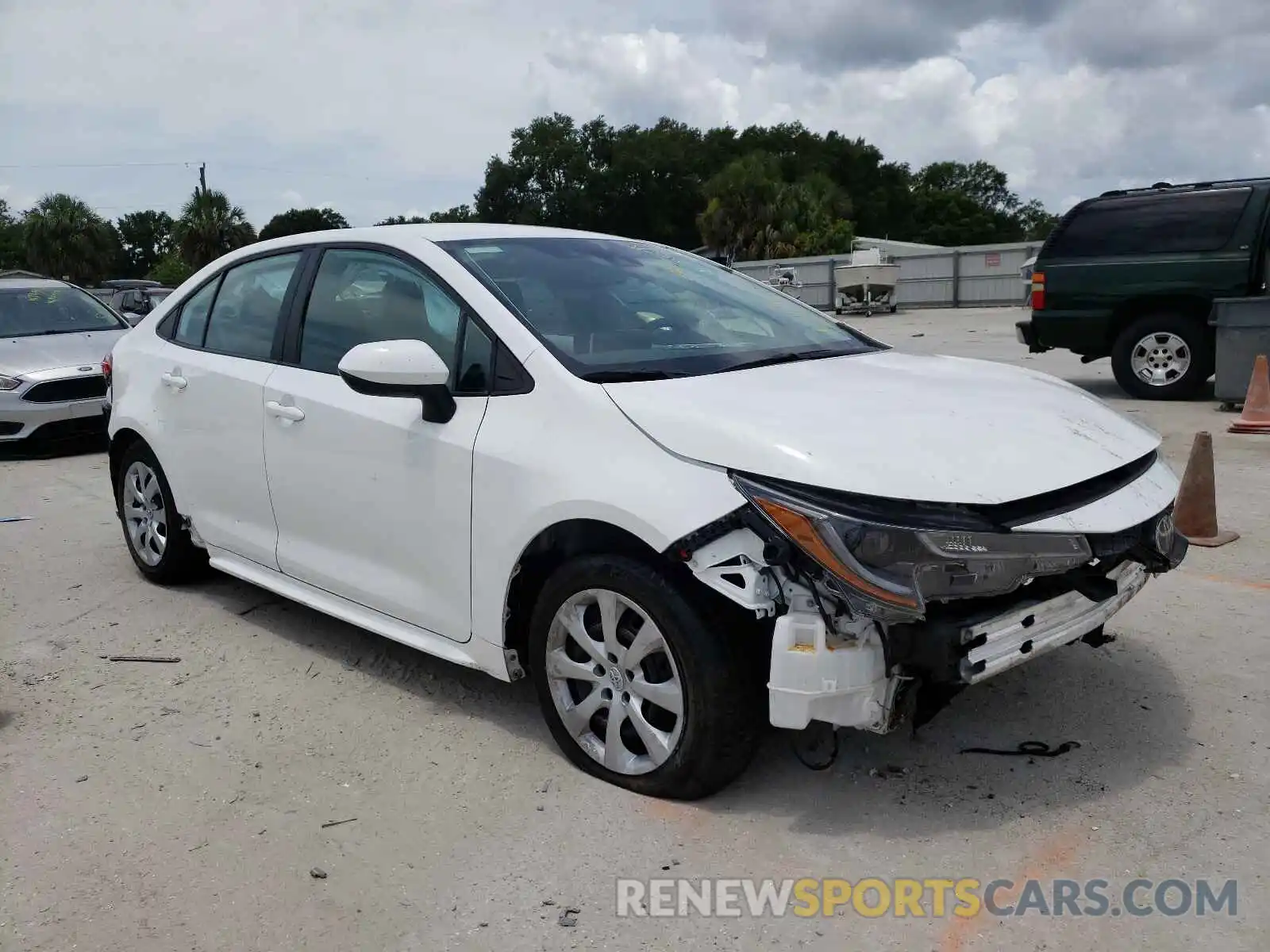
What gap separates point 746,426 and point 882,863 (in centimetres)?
118

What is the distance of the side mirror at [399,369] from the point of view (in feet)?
11.0

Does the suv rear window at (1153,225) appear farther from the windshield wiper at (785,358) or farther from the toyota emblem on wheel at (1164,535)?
the toyota emblem on wheel at (1164,535)

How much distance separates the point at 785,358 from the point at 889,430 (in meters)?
0.85

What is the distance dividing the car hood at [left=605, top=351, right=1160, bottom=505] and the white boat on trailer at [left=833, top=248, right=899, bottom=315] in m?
27.9

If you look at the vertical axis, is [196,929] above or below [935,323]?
below

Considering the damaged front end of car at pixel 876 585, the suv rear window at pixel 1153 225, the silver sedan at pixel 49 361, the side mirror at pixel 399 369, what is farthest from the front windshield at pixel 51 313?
the damaged front end of car at pixel 876 585

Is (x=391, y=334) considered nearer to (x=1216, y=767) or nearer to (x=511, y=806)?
(x=511, y=806)

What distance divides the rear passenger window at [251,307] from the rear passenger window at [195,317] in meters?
0.06

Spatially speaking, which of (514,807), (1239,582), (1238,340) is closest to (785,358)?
(514,807)

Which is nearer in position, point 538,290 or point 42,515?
point 538,290

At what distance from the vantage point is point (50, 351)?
995cm

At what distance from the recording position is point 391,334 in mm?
3873

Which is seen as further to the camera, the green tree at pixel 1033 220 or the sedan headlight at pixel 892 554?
the green tree at pixel 1033 220


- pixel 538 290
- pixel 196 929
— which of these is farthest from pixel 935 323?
pixel 196 929
